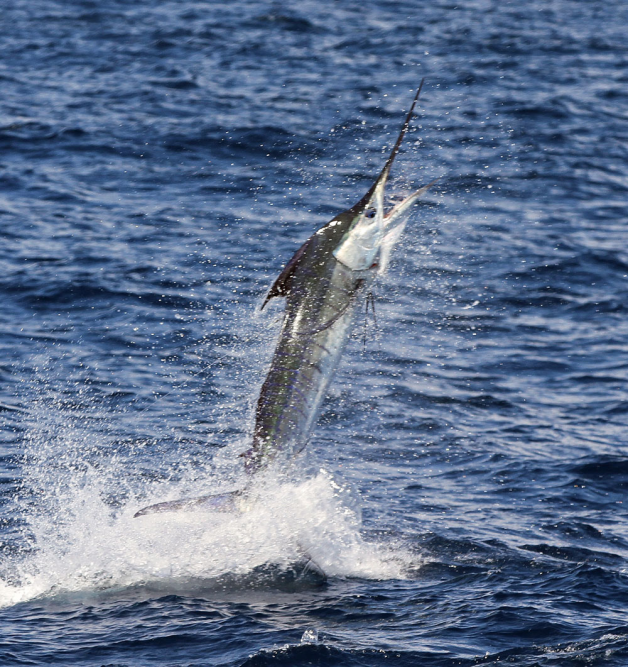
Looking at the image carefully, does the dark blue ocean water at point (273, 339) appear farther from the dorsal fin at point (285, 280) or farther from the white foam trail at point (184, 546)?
the dorsal fin at point (285, 280)

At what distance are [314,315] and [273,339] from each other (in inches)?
87.9

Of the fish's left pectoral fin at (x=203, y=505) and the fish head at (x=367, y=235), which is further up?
the fish head at (x=367, y=235)

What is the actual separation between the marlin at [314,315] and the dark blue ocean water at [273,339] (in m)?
1.15

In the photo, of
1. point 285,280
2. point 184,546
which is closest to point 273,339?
point 184,546

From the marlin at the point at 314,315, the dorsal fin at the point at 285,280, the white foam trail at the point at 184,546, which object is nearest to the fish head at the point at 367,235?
the marlin at the point at 314,315

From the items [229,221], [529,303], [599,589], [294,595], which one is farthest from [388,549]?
[229,221]

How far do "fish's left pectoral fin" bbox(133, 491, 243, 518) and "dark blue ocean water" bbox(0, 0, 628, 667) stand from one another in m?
0.85

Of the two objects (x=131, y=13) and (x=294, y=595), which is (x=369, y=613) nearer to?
(x=294, y=595)

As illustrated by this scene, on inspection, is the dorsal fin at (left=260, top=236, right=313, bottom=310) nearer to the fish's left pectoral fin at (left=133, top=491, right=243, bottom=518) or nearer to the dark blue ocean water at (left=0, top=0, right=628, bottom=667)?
the fish's left pectoral fin at (left=133, top=491, right=243, bottom=518)

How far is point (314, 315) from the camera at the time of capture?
8.27 m

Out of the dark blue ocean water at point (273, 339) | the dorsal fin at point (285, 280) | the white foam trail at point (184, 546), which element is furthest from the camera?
the white foam trail at point (184, 546)

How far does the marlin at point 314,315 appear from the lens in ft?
27.0

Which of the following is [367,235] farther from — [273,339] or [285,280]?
[273,339]

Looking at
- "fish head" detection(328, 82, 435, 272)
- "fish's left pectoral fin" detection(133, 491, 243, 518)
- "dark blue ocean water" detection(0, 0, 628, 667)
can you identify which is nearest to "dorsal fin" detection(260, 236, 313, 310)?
"fish head" detection(328, 82, 435, 272)
